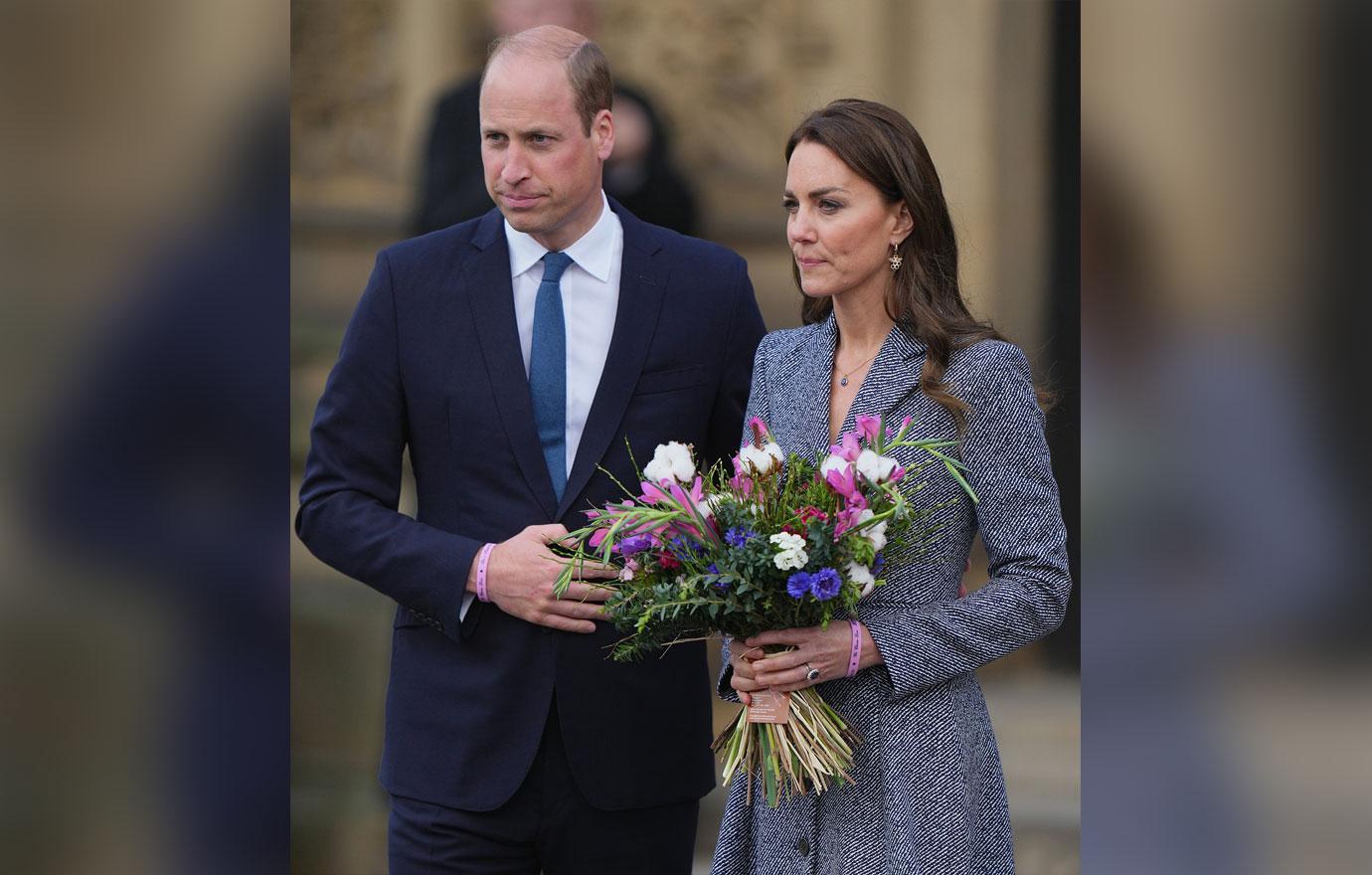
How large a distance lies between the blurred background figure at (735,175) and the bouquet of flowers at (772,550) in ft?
6.62

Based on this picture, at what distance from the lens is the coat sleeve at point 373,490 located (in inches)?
116

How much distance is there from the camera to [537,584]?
290 cm

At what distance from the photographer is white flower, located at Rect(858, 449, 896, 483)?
2.43m

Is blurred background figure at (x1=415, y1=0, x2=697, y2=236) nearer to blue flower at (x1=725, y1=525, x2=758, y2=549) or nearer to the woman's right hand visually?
the woman's right hand

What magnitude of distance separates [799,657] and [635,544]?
346mm

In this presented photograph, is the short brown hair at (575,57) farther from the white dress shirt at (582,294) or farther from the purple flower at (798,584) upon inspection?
the purple flower at (798,584)

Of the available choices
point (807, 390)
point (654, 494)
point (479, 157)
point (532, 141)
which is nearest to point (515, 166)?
point (532, 141)

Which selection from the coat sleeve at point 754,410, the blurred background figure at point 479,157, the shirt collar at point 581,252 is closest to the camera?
the coat sleeve at point 754,410

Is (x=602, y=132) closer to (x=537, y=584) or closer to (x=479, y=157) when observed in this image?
(x=537, y=584)

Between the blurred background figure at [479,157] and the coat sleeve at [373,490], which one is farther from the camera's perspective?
the blurred background figure at [479,157]

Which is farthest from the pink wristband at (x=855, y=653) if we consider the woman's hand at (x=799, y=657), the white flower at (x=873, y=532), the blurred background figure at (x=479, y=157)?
the blurred background figure at (x=479, y=157)

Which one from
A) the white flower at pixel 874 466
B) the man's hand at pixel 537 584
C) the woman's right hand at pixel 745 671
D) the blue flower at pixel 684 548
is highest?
the white flower at pixel 874 466

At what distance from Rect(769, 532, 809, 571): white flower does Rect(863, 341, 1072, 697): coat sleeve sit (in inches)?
13.5
